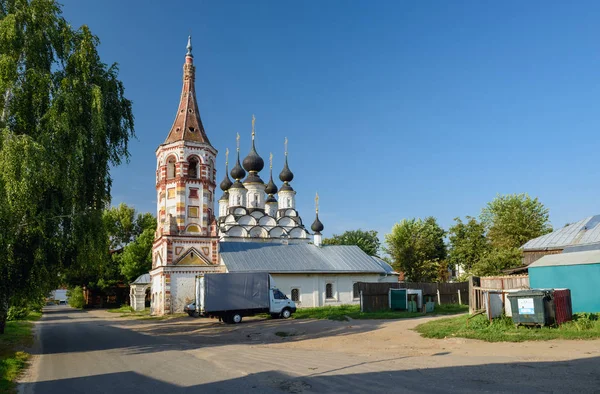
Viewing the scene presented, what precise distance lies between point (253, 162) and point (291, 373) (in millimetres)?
47340

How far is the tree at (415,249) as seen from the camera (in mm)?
53562

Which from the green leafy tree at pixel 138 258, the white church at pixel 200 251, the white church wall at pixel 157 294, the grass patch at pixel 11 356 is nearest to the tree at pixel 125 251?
the green leafy tree at pixel 138 258

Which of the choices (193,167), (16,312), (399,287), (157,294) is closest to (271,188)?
(193,167)

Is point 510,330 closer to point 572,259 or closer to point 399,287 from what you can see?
point 572,259

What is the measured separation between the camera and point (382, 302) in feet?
95.4

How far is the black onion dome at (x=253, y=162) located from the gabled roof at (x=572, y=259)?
38651mm

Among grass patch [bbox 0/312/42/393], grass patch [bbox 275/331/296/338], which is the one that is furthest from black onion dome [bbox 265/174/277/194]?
grass patch [bbox 275/331/296/338]

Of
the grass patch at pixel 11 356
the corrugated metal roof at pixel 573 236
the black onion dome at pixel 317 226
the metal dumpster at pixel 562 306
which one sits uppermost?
the black onion dome at pixel 317 226

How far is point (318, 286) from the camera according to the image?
38250mm

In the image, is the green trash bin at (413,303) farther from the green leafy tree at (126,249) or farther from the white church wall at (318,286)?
the green leafy tree at (126,249)

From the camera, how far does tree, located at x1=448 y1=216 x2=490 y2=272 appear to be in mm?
46344

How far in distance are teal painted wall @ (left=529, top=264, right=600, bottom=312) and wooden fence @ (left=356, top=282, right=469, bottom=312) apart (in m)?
9.57

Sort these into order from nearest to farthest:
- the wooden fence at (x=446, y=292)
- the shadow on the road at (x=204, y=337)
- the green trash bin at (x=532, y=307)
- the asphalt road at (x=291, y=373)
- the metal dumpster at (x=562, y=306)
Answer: the asphalt road at (x=291, y=373)
the green trash bin at (x=532, y=307)
the metal dumpster at (x=562, y=306)
the shadow on the road at (x=204, y=337)
the wooden fence at (x=446, y=292)

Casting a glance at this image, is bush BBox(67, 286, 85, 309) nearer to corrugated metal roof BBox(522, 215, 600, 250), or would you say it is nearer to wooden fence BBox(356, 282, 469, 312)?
wooden fence BBox(356, 282, 469, 312)
